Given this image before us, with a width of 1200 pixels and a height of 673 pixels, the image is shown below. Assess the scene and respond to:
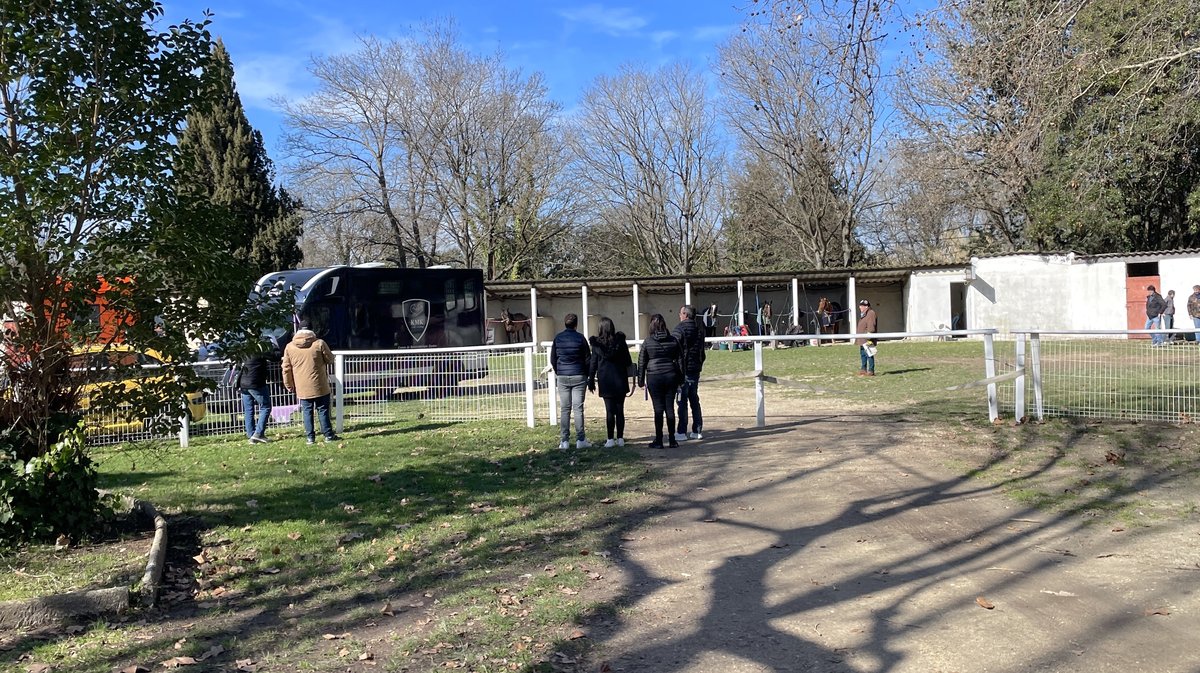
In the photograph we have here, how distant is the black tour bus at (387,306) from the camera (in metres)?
17.1

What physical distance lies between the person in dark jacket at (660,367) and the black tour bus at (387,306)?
834cm

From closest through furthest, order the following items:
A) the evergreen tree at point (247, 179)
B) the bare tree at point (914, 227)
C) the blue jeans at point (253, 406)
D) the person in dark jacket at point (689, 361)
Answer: the person in dark jacket at point (689, 361), the blue jeans at point (253, 406), the evergreen tree at point (247, 179), the bare tree at point (914, 227)

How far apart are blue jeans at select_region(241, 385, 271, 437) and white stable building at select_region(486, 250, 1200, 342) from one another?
68.6ft

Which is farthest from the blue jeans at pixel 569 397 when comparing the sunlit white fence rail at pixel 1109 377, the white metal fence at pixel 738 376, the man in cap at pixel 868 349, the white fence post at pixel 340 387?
the man in cap at pixel 868 349

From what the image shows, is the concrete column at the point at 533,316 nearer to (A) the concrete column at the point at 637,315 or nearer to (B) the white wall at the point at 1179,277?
(A) the concrete column at the point at 637,315

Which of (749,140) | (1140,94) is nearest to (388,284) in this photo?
(1140,94)

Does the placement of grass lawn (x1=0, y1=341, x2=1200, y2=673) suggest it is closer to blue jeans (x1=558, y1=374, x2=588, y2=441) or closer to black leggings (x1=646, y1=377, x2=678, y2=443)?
blue jeans (x1=558, y1=374, x2=588, y2=441)

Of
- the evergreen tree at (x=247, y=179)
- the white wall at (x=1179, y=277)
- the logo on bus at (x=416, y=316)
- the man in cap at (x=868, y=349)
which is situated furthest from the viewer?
the evergreen tree at (x=247, y=179)

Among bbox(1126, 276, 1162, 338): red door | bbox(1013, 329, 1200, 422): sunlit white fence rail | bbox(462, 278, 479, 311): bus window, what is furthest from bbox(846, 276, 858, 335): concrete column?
bbox(1013, 329, 1200, 422): sunlit white fence rail

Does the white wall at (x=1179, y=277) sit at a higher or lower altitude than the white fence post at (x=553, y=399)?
higher

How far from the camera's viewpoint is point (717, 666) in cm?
421

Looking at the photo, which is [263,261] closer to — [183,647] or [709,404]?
[709,404]

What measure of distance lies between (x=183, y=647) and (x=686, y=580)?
2.88 m

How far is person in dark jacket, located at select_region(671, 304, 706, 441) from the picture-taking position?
10344 mm
